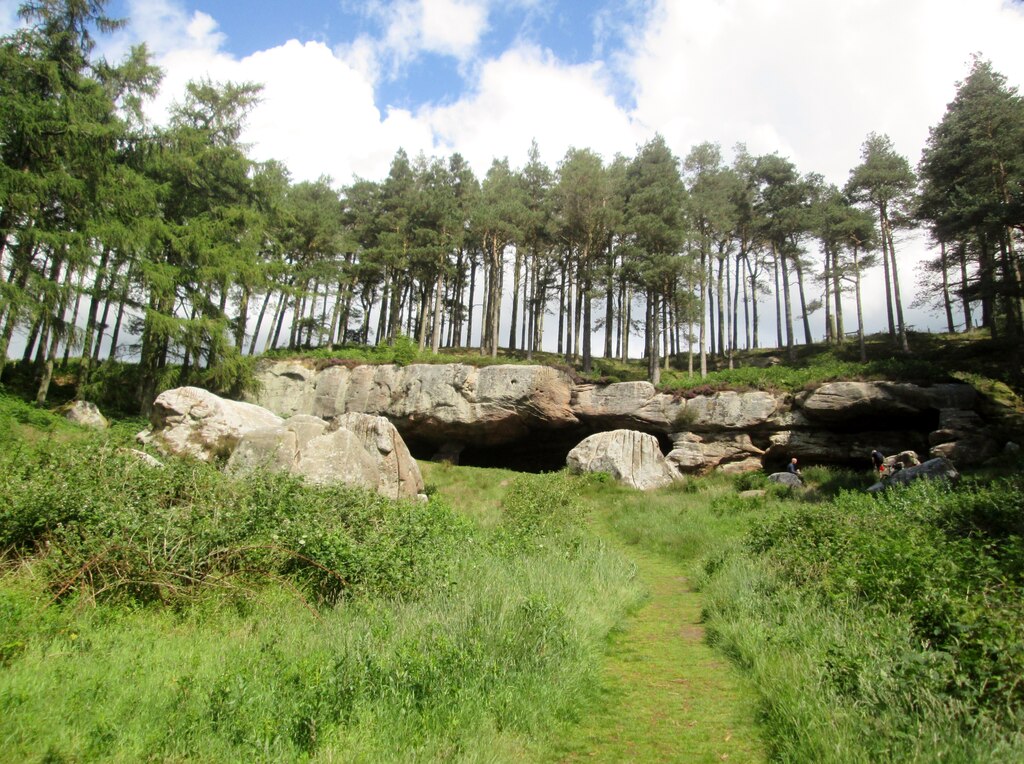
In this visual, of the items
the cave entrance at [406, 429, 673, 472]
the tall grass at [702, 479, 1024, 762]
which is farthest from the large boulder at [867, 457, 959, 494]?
the cave entrance at [406, 429, 673, 472]

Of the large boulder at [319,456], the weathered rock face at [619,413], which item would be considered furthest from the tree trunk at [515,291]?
the large boulder at [319,456]

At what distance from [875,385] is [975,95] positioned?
56.6 ft

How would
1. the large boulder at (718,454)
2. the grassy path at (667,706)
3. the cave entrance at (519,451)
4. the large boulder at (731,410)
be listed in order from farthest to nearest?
the cave entrance at (519,451) < the large boulder at (718,454) < the large boulder at (731,410) < the grassy path at (667,706)

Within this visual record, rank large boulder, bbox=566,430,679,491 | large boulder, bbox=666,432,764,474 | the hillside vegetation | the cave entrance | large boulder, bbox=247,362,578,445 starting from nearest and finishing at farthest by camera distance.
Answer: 1. the hillside vegetation
2. large boulder, bbox=566,430,679,491
3. large boulder, bbox=666,432,764,474
4. large boulder, bbox=247,362,578,445
5. the cave entrance

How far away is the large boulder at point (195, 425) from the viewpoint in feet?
50.5

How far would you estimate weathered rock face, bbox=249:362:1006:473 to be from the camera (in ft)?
74.1

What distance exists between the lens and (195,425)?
1591 centimetres

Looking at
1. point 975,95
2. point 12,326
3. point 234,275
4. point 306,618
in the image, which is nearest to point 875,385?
point 975,95

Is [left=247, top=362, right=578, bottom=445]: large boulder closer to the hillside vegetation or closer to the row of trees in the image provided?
the row of trees

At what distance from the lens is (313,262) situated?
111 ft

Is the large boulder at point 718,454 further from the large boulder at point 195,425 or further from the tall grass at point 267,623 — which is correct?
the large boulder at point 195,425

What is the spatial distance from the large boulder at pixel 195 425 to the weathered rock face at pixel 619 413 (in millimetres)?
11999

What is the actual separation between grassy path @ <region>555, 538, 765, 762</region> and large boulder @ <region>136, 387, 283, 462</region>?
12847mm

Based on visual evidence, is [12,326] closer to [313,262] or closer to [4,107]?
[4,107]
